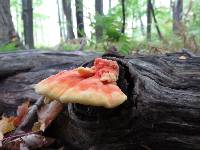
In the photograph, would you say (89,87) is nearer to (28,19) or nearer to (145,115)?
(145,115)

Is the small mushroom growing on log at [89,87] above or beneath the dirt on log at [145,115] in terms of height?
above

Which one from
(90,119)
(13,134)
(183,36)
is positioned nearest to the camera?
(90,119)

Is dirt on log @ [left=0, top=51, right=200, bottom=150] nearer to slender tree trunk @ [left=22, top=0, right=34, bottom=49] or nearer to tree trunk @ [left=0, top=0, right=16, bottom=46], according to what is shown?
tree trunk @ [left=0, top=0, right=16, bottom=46]

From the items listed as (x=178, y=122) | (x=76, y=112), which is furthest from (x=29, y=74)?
(x=178, y=122)

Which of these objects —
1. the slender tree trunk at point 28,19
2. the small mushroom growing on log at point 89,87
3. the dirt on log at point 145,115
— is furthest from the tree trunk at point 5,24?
the slender tree trunk at point 28,19

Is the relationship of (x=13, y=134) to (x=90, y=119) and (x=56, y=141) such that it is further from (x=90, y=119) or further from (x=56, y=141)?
(x=90, y=119)

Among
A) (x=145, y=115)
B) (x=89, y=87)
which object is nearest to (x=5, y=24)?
(x=145, y=115)

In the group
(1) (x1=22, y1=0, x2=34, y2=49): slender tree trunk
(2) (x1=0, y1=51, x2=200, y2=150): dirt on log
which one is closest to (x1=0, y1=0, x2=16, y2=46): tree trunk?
(2) (x1=0, y1=51, x2=200, y2=150): dirt on log

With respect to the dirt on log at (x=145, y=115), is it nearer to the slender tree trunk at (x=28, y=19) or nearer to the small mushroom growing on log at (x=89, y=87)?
the small mushroom growing on log at (x=89, y=87)
